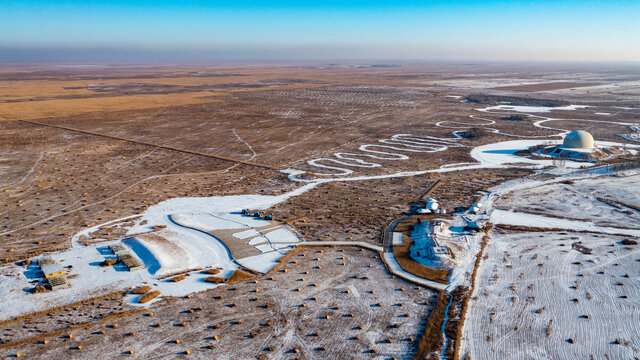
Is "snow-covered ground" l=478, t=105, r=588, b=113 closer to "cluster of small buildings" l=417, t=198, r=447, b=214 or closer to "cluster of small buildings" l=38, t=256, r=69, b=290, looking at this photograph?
"cluster of small buildings" l=417, t=198, r=447, b=214

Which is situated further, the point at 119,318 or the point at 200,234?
the point at 200,234

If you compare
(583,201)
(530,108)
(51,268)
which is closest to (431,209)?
(583,201)

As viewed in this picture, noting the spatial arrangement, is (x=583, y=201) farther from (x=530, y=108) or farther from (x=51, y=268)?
(x=530, y=108)

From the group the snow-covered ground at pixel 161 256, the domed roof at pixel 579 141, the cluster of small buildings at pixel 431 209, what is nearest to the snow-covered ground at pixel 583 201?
the cluster of small buildings at pixel 431 209

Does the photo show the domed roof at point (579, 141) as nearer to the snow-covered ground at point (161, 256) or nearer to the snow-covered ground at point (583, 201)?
the snow-covered ground at point (583, 201)

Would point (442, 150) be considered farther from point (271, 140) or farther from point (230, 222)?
point (230, 222)

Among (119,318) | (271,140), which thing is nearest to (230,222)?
(119,318)

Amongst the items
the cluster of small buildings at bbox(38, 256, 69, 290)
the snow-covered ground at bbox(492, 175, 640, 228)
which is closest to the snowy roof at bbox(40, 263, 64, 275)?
the cluster of small buildings at bbox(38, 256, 69, 290)
